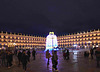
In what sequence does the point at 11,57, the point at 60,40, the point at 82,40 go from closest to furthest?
the point at 11,57 < the point at 82,40 < the point at 60,40

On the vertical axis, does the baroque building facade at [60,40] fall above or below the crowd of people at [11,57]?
above

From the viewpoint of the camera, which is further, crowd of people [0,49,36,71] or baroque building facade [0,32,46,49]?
baroque building facade [0,32,46,49]

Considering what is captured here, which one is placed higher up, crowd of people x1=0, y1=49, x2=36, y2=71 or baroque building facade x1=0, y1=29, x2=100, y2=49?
baroque building facade x1=0, y1=29, x2=100, y2=49

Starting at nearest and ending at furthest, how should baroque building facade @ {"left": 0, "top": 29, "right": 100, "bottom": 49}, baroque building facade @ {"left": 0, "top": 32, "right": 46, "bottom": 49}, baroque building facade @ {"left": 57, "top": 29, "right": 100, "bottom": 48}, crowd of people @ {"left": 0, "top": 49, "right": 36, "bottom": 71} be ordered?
crowd of people @ {"left": 0, "top": 49, "right": 36, "bottom": 71}
baroque building facade @ {"left": 0, "top": 32, "right": 46, "bottom": 49}
baroque building facade @ {"left": 0, "top": 29, "right": 100, "bottom": 49}
baroque building facade @ {"left": 57, "top": 29, "right": 100, "bottom": 48}

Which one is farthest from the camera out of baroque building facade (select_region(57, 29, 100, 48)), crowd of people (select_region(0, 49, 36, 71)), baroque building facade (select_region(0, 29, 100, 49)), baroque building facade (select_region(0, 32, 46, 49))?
baroque building facade (select_region(57, 29, 100, 48))

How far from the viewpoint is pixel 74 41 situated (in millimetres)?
107562

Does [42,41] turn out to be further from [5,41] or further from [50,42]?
[50,42]

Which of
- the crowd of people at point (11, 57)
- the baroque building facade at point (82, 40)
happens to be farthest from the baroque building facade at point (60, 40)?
the crowd of people at point (11, 57)

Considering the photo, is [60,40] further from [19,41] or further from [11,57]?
[11,57]

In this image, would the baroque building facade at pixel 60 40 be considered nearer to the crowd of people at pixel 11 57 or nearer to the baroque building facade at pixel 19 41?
the baroque building facade at pixel 19 41

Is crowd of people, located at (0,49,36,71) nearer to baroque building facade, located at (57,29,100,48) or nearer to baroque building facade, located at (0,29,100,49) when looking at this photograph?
baroque building facade, located at (0,29,100,49)

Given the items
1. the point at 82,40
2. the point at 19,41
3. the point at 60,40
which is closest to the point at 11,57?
the point at 19,41

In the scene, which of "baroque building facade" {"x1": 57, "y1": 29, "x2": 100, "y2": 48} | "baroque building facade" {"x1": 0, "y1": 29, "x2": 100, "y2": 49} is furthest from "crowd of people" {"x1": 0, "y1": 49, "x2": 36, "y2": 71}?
"baroque building facade" {"x1": 57, "y1": 29, "x2": 100, "y2": 48}

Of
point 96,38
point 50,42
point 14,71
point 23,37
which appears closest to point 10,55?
point 14,71
